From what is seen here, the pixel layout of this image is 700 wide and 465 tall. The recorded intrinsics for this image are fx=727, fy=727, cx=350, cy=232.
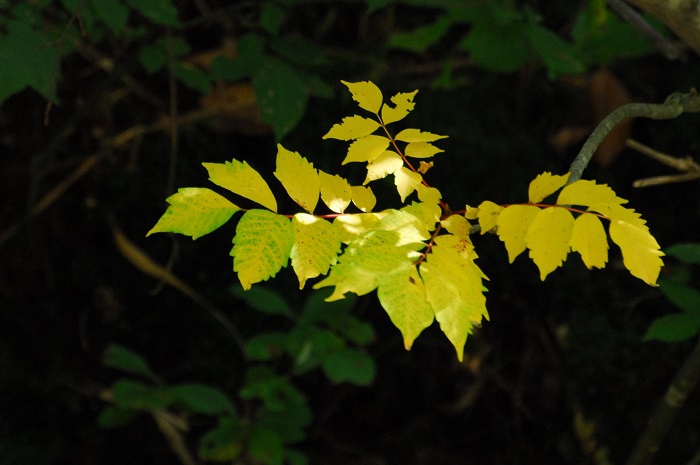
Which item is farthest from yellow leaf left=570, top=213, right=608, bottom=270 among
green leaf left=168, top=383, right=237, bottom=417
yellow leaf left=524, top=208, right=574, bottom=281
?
green leaf left=168, top=383, right=237, bottom=417

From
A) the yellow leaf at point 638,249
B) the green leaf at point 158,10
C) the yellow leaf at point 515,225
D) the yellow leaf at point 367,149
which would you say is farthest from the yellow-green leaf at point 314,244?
the green leaf at point 158,10

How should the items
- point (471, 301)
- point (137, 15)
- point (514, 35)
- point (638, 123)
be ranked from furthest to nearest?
point (638, 123) < point (137, 15) < point (514, 35) < point (471, 301)

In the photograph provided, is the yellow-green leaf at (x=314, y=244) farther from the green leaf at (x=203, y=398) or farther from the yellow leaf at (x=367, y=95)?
the green leaf at (x=203, y=398)

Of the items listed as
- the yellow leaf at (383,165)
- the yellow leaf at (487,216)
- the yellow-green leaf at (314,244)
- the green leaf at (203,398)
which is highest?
the yellow leaf at (383,165)

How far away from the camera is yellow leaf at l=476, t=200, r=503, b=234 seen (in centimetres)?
105

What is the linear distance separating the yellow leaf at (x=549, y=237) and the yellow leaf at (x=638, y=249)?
63 millimetres

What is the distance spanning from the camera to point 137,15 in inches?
→ 90.1

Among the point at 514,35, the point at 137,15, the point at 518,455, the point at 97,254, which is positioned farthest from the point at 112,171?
the point at 518,455

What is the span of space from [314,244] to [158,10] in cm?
98

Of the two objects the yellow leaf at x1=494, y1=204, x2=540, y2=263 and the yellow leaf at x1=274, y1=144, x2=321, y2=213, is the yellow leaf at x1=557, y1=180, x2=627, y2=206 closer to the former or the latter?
the yellow leaf at x1=494, y1=204, x2=540, y2=263

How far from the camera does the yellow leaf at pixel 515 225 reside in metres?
1.01

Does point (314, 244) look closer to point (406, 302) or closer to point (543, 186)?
point (406, 302)

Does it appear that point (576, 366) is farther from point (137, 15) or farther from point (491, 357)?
point (137, 15)

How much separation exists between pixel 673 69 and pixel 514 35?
730mm
